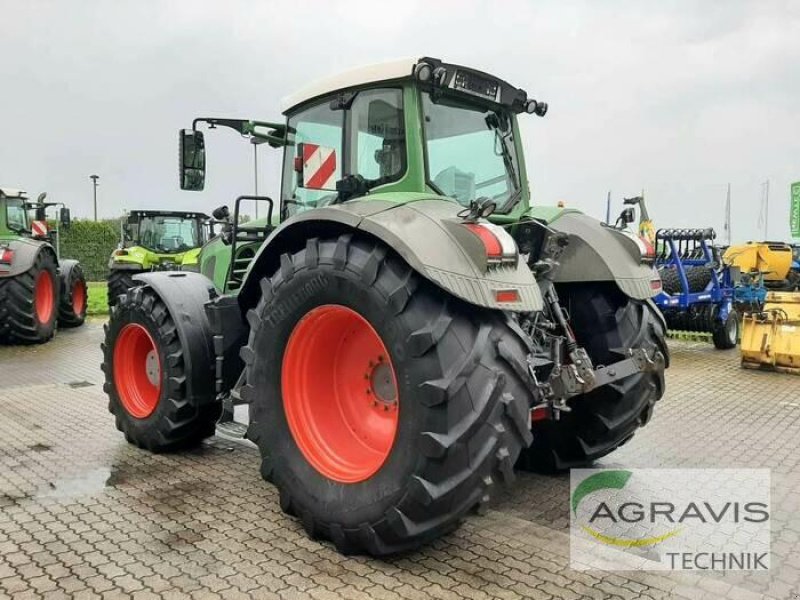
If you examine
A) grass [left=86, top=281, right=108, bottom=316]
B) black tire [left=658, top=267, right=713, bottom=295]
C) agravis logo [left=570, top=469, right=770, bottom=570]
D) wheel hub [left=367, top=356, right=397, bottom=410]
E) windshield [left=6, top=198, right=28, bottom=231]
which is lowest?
grass [left=86, top=281, right=108, bottom=316]

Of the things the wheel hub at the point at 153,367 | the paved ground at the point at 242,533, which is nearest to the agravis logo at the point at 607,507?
the paved ground at the point at 242,533

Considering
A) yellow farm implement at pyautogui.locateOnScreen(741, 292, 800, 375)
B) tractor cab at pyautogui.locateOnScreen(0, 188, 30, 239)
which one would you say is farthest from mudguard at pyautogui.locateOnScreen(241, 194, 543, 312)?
tractor cab at pyautogui.locateOnScreen(0, 188, 30, 239)

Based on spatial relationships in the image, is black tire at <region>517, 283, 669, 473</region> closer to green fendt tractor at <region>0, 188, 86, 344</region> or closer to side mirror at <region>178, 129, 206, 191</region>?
side mirror at <region>178, 129, 206, 191</region>

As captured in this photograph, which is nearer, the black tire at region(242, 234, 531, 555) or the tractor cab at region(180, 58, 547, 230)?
the black tire at region(242, 234, 531, 555)

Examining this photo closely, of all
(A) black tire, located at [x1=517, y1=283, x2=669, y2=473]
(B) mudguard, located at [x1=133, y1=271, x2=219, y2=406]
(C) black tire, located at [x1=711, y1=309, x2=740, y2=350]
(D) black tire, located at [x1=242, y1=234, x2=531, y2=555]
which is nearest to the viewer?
(D) black tire, located at [x1=242, y1=234, x2=531, y2=555]

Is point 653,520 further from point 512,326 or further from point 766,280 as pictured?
point 766,280

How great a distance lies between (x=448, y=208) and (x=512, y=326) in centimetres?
66

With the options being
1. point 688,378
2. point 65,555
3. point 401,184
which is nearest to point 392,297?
point 401,184

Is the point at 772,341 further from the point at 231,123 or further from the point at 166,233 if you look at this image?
the point at 166,233

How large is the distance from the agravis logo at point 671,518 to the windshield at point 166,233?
12.6 metres

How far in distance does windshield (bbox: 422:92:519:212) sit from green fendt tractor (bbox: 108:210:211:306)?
10960 mm

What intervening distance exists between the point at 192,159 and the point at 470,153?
1.99 meters

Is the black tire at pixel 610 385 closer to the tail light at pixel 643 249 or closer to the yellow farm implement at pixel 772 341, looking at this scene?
the tail light at pixel 643 249

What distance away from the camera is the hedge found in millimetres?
26094
